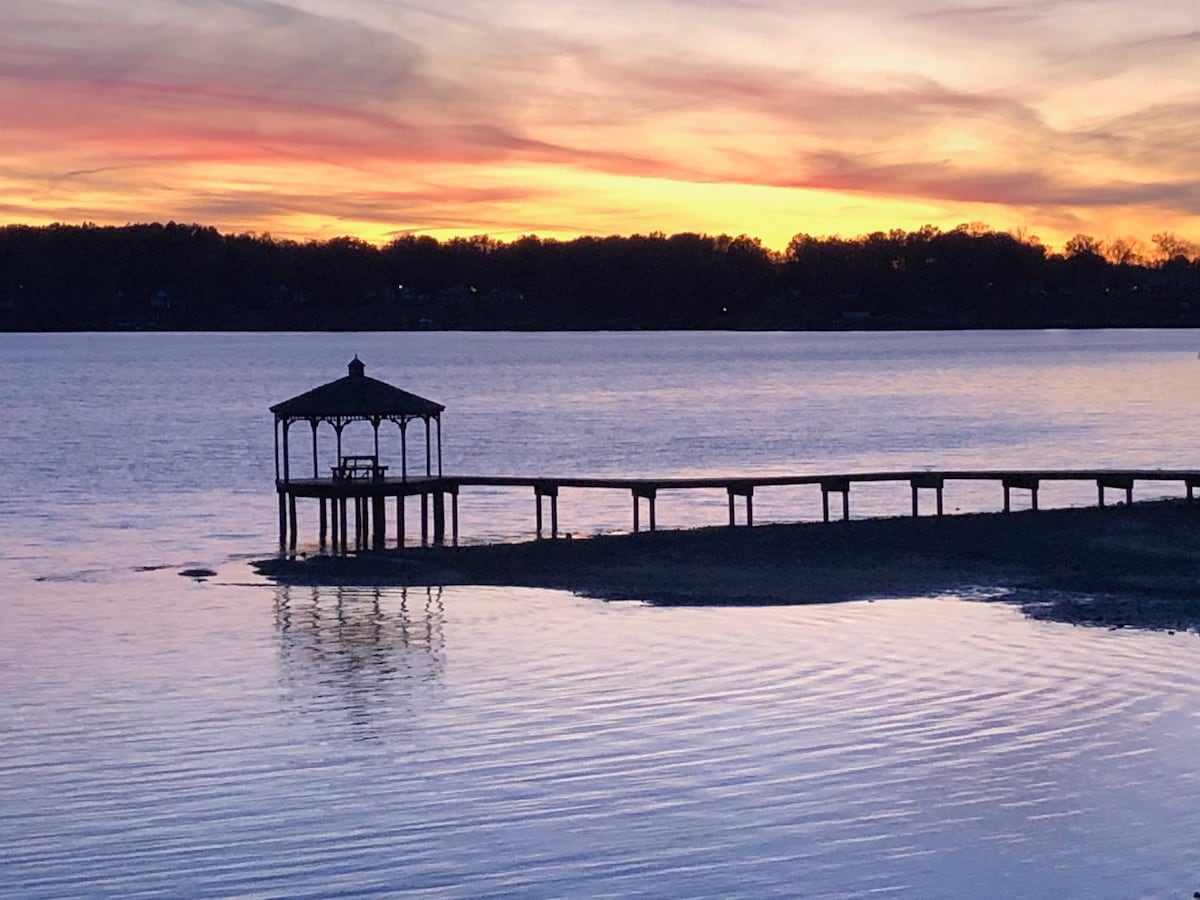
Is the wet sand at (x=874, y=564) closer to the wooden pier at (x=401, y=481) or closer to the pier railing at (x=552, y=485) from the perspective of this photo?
the pier railing at (x=552, y=485)

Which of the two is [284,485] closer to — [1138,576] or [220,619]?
[220,619]

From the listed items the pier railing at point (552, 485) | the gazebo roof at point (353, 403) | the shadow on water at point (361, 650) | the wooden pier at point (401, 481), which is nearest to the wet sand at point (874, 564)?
the pier railing at point (552, 485)

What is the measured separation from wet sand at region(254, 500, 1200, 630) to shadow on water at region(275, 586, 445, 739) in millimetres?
1905

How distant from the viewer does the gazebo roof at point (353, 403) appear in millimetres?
35000

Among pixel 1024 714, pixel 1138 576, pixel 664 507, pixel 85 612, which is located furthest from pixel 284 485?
pixel 1024 714

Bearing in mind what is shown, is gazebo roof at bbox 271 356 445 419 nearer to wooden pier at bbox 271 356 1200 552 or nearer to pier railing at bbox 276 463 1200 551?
wooden pier at bbox 271 356 1200 552

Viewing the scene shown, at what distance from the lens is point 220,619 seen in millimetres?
26500

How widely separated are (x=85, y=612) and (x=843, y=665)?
12512 millimetres

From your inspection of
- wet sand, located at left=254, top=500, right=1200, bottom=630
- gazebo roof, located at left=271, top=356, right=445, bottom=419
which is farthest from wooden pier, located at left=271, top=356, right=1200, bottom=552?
wet sand, located at left=254, top=500, right=1200, bottom=630

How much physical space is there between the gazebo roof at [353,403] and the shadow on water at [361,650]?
5.94 metres

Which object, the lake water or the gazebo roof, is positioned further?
the gazebo roof

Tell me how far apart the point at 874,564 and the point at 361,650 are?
33.3 ft

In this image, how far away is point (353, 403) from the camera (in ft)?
115

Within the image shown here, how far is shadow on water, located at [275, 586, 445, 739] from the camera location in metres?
19.8
